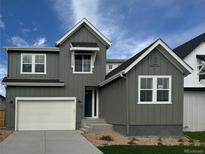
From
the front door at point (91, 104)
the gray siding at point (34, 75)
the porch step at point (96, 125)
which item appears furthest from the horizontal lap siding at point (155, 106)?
the gray siding at point (34, 75)

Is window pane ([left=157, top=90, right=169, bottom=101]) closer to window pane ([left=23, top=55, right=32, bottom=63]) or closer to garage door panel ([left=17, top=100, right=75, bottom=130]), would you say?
garage door panel ([left=17, top=100, right=75, bottom=130])

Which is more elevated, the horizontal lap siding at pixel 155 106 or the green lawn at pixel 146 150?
the horizontal lap siding at pixel 155 106

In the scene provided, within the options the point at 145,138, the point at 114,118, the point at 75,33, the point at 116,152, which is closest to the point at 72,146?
the point at 116,152

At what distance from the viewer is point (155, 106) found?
19.5 meters

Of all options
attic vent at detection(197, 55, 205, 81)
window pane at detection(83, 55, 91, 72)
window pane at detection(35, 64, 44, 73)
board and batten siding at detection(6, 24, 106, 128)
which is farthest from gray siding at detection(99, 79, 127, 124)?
attic vent at detection(197, 55, 205, 81)

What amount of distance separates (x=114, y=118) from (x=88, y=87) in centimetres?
515

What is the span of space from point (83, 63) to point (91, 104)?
10.2ft

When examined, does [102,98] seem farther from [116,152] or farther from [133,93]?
[116,152]

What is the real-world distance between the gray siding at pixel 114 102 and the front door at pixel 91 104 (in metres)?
0.79

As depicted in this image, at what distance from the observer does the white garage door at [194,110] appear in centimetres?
2466

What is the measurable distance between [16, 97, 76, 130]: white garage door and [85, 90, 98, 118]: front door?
1434mm

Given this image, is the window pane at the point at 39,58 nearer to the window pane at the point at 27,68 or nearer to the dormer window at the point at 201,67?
the window pane at the point at 27,68

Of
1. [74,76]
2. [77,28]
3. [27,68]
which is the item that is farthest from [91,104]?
[77,28]

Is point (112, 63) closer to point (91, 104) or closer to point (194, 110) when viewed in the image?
point (91, 104)
